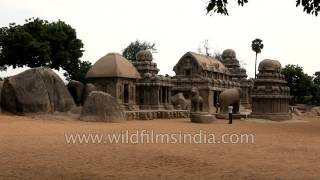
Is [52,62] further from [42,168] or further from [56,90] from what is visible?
[42,168]

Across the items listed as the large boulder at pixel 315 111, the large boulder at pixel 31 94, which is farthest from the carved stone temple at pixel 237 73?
the large boulder at pixel 31 94

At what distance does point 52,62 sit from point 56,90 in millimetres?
22360

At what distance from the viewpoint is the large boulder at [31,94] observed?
24.4 metres

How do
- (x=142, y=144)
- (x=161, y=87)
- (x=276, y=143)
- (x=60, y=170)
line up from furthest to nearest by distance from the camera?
(x=161, y=87) < (x=276, y=143) < (x=142, y=144) < (x=60, y=170)

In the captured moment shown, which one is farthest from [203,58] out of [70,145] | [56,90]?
[70,145]

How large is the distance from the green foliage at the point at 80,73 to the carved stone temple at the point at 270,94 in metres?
20.3

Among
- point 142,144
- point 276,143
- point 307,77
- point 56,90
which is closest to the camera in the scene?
point 142,144

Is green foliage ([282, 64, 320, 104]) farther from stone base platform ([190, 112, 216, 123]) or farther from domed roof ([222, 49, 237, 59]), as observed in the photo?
→ stone base platform ([190, 112, 216, 123])

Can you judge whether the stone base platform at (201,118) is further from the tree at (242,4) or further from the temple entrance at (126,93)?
the tree at (242,4)

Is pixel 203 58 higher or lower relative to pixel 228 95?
higher

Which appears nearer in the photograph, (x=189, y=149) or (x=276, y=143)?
(x=189, y=149)

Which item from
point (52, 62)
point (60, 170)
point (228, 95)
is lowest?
point (60, 170)

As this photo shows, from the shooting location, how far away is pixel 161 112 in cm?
3216

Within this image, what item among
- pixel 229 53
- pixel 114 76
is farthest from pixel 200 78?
pixel 114 76
